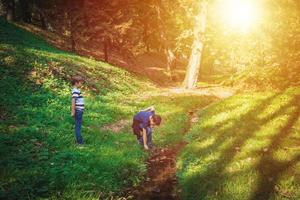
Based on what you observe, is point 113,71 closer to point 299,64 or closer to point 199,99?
point 199,99

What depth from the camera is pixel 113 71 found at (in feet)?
88.3

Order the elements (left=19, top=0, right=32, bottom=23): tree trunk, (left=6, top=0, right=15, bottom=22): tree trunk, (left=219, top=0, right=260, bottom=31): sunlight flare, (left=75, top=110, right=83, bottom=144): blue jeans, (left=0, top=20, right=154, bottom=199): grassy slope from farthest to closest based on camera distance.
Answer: (left=19, top=0, right=32, bottom=23): tree trunk < (left=6, top=0, right=15, bottom=22): tree trunk < (left=219, top=0, right=260, bottom=31): sunlight flare < (left=75, top=110, right=83, bottom=144): blue jeans < (left=0, top=20, right=154, bottom=199): grassy slope

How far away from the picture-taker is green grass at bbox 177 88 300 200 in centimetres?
811

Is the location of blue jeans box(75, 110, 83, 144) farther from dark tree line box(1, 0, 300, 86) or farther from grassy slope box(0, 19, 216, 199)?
dark tree line box(1, 0, 300, 86)

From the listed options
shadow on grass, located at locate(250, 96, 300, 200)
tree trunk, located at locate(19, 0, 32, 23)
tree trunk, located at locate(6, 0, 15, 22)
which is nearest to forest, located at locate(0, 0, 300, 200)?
shadow on grass, located at locate(250, 96, 300, 200)

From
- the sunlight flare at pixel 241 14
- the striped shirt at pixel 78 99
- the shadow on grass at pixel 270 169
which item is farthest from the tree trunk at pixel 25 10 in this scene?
the shadow on grass at pixel 270 169

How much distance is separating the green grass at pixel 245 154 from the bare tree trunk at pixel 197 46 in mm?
11015

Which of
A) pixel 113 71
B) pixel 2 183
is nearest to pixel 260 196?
pixel 2 183

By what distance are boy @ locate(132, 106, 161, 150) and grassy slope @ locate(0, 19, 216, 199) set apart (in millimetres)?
450

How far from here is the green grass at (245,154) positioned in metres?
8.11

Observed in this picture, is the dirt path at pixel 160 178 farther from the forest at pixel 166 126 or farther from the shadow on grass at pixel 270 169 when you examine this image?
the shadow on grass at pixel 270 169

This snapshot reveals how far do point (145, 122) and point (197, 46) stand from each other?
16056 mm

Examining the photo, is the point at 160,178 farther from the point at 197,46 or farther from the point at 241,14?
the point at 197,46

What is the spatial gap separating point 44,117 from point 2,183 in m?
6.04
